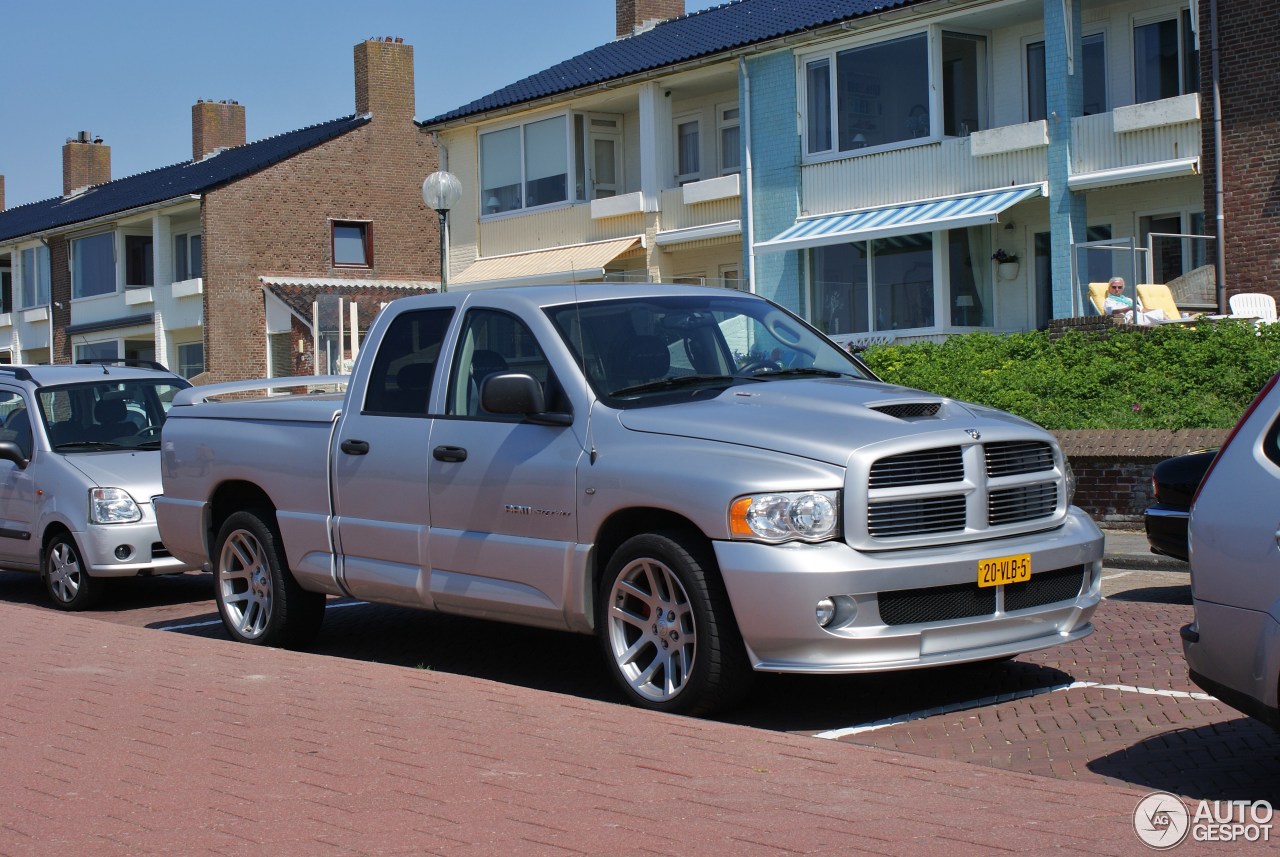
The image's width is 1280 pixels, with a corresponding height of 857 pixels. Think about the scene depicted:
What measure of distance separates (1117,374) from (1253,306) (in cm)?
356

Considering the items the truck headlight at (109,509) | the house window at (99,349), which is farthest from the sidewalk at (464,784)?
the house window at (99,349)

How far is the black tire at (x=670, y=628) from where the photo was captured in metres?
6.73

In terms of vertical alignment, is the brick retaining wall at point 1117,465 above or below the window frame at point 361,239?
below

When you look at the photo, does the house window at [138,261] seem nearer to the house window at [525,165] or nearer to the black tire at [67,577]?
the house window at [525,165]

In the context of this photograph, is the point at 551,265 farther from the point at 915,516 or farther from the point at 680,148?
the point at 915,516

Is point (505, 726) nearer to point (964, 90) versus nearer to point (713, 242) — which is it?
point (964, 90)

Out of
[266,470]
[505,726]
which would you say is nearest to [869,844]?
[505,726]

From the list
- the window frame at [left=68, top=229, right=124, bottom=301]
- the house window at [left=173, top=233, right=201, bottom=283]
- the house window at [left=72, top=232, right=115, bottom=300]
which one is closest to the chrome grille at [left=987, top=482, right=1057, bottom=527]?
the house window at [left=173, top=233, right=201, bottom=283]

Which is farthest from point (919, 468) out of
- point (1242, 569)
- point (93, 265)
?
point (93, 265)

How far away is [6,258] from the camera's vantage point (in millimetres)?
56125

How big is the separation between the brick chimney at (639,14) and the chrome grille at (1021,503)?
29249 mm

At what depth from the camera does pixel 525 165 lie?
33062mm

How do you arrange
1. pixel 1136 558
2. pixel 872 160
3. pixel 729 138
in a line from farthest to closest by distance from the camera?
pixel 729 138 → pixel 872 160 → pixel 1136 558

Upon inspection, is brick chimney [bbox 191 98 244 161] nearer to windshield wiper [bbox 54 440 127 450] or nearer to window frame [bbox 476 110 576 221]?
window frame [bbox 476 110 576 221]
